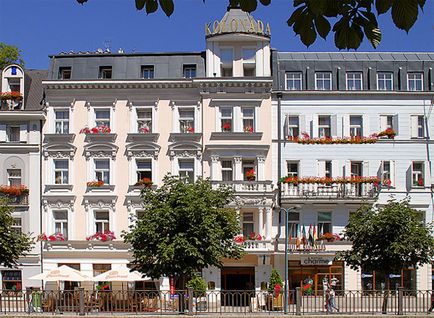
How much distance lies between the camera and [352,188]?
39281mm

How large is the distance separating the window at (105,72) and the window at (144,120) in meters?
2.82

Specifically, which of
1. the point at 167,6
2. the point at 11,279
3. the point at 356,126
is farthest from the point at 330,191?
the point at 167,6

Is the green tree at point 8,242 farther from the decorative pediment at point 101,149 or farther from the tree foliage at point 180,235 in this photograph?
the decorative pediment at point 101,149

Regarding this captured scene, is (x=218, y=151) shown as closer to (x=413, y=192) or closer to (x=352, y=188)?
(x=352, y=188)

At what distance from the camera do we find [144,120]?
1581 inches

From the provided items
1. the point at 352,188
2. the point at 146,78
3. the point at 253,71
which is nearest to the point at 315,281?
the point at 352,188

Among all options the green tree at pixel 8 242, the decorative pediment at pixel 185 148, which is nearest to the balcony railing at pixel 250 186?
the decorative pediment at pixel 185 148

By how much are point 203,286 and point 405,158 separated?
1465cm

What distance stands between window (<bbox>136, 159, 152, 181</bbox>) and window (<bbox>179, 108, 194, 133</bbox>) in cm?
261

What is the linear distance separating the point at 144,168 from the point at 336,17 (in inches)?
1366

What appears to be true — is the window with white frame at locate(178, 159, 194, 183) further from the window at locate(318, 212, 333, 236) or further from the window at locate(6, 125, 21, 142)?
the window at locate(6, 125, 21, 142)

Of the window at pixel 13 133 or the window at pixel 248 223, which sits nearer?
the window at pixel 248 223

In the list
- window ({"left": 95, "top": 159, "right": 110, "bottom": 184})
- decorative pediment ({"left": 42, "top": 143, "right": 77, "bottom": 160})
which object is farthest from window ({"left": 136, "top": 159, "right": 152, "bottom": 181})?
decorative pediment ({"left": 42, "top": 143, "right": 77, "bottom": 160})

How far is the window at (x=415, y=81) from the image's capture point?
40.5 m
